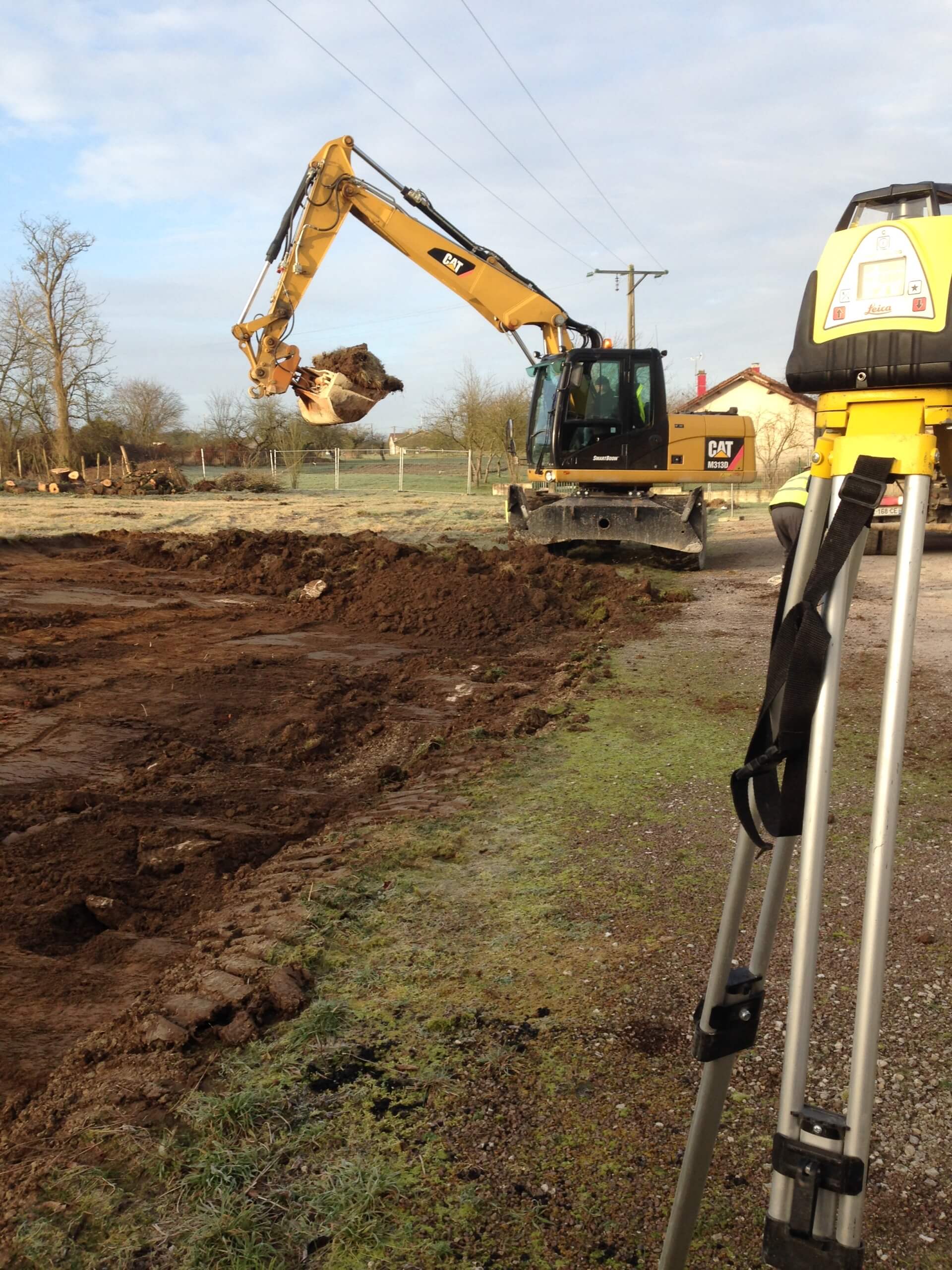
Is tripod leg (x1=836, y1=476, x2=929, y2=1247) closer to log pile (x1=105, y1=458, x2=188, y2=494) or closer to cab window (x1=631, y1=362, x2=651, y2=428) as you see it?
cab window (x1=631, y1=362, x2=651, y2=428)

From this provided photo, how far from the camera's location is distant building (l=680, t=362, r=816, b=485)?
4062 cm

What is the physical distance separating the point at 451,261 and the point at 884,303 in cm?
1441

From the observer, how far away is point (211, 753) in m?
6.23

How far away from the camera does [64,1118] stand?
2637mm

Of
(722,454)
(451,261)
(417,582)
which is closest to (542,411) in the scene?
(451,261)

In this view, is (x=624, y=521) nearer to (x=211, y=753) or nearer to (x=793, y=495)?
(x=211, y=753)

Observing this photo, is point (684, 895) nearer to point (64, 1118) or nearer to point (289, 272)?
point (64, 1118)

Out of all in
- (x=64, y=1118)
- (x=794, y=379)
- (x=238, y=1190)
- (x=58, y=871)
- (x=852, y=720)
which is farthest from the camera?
(x=852, y=720)

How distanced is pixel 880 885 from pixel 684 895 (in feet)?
8.44

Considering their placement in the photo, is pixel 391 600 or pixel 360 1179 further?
pixel 391 600

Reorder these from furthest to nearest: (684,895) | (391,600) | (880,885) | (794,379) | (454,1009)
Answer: (391,600) → (684,895) → (454,1009) → (794,379) → (880,885)

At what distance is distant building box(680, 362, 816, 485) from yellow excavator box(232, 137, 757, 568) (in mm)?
24031

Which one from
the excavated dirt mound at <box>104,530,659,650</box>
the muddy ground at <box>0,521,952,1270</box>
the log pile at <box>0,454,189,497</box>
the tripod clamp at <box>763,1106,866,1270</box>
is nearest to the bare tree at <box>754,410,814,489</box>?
the log pile at <box>0,454,189,497</box>

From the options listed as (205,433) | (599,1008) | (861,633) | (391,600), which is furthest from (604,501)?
(205,433)
